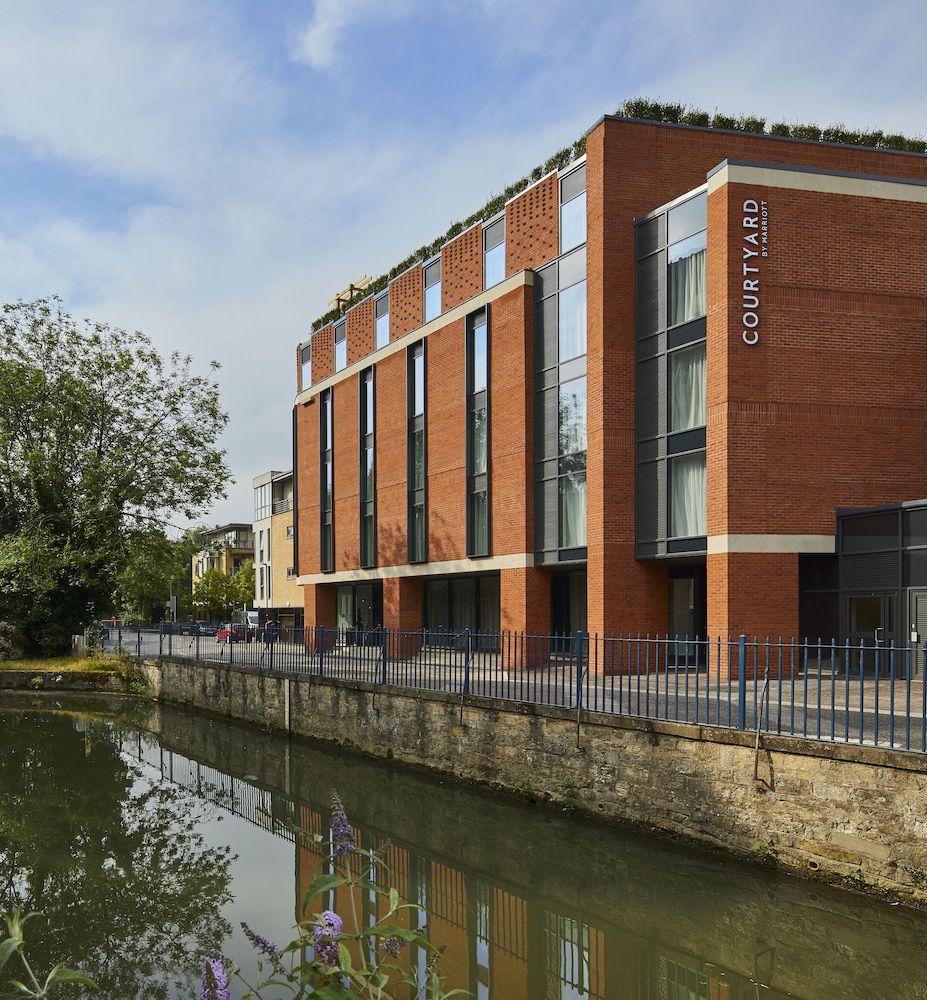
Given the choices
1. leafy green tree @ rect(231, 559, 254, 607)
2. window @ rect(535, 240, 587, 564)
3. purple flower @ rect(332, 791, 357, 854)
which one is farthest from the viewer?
leafy green tree @ rect(231, 559, 254, 607)

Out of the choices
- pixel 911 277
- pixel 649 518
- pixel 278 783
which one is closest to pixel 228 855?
pixel 278 783

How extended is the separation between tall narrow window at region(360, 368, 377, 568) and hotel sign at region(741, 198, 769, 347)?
54.7 ft

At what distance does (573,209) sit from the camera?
24.5 m

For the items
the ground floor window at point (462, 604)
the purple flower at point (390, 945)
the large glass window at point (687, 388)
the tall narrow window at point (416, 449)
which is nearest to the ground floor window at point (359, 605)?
the ground floor window at point (462, 604)

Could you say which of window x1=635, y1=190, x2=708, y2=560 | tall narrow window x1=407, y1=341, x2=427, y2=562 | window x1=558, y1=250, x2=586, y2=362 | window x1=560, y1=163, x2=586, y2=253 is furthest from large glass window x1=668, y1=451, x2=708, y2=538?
tall narrow window x1=407, y1=341, x2=427, y2=562

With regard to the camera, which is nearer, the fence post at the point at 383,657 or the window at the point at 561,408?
the fence post at the point at 383,657

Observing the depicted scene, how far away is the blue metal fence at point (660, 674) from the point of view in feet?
35.6

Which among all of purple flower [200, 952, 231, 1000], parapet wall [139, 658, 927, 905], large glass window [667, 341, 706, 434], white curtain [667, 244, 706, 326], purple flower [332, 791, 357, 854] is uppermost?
white curtain [667, 244, 706, 326]

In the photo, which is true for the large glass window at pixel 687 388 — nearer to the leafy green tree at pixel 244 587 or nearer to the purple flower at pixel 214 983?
the purple flower at pixel 214 983

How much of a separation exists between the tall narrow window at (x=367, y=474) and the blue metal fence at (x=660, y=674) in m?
6.59

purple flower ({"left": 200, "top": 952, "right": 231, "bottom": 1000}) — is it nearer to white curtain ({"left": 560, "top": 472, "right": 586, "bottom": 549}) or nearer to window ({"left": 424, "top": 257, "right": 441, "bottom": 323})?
white curtain ({"left": 560, "top": 472, "right": 586, "bottom": 549})

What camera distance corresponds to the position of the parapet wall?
958 centimetres

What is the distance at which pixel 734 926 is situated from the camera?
935cm

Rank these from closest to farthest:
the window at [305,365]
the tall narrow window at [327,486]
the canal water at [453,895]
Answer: the canal water at [453,895] < the tall narrow window at [327,486] < the window at [305,365]
